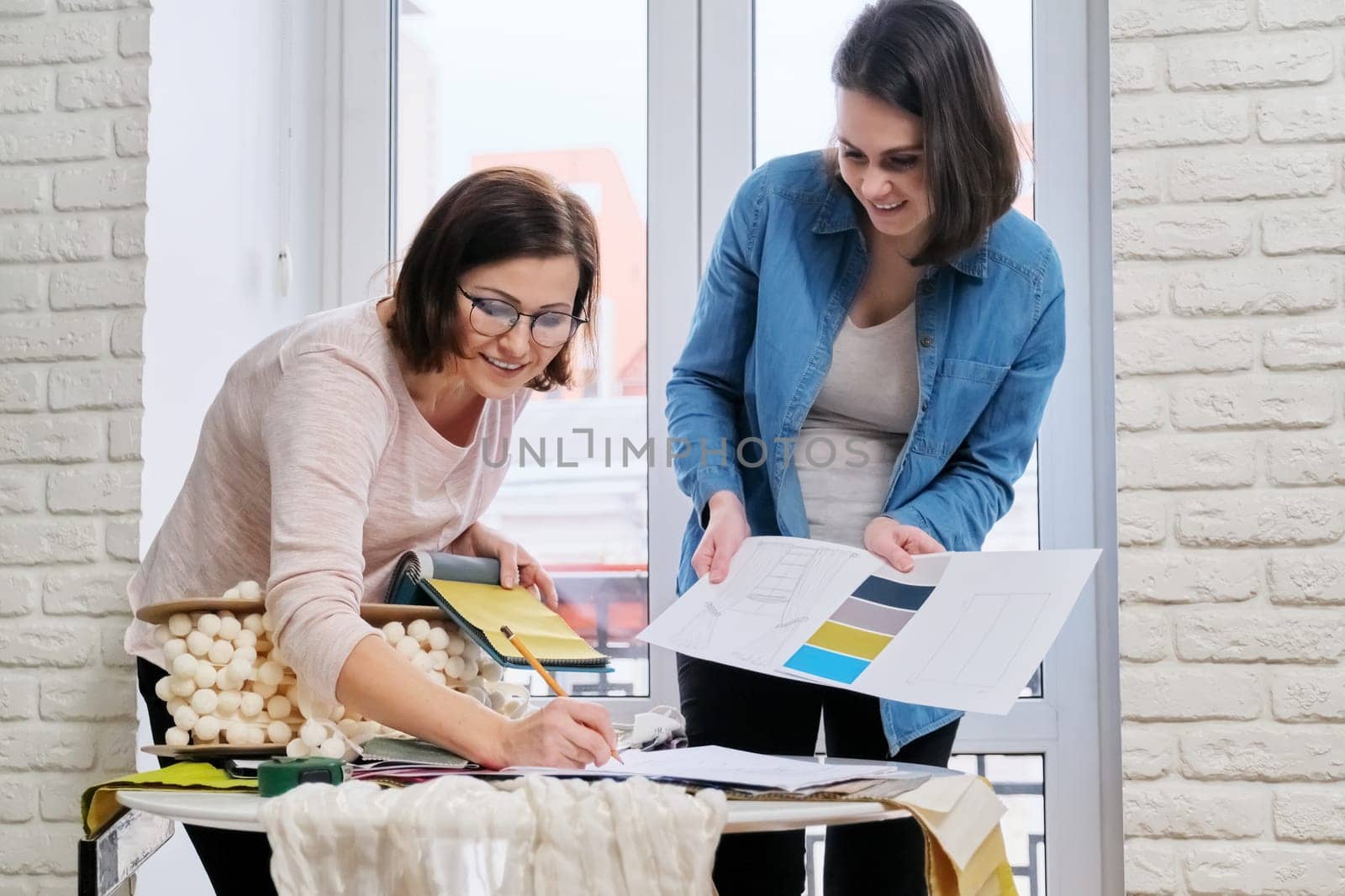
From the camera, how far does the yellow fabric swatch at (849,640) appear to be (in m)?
1.09

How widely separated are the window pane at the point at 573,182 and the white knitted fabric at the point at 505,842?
120cm

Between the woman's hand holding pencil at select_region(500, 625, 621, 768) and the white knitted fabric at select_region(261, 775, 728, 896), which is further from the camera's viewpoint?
the woman's hand holding pencil at select_region(500, 625, 621, 768)

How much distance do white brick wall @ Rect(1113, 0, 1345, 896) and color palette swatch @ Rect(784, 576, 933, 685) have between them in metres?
0.57

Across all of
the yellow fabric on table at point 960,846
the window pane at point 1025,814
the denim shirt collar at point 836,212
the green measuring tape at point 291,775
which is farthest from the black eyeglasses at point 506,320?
the window pane at point 1025,814

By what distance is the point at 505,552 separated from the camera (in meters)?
1.38

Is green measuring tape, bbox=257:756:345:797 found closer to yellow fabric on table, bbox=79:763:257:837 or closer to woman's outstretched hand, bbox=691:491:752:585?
yellow fabric on table, bbox=79:763:257:837

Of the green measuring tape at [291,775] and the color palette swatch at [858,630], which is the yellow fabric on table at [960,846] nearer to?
the color palette swatch at [858,630]

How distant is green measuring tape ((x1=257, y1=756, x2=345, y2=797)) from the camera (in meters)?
0.91

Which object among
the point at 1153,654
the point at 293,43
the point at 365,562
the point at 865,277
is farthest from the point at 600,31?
the point at 1153,654

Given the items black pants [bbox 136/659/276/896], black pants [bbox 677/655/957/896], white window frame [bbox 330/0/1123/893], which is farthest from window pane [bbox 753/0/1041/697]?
black pants [bbox 136/659/276/896]

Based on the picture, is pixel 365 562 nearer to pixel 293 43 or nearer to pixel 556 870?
pixel 556 870

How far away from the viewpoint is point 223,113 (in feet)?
6.46

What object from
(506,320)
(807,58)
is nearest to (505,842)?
(506,320)

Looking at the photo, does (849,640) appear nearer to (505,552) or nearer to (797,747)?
(797,747)
